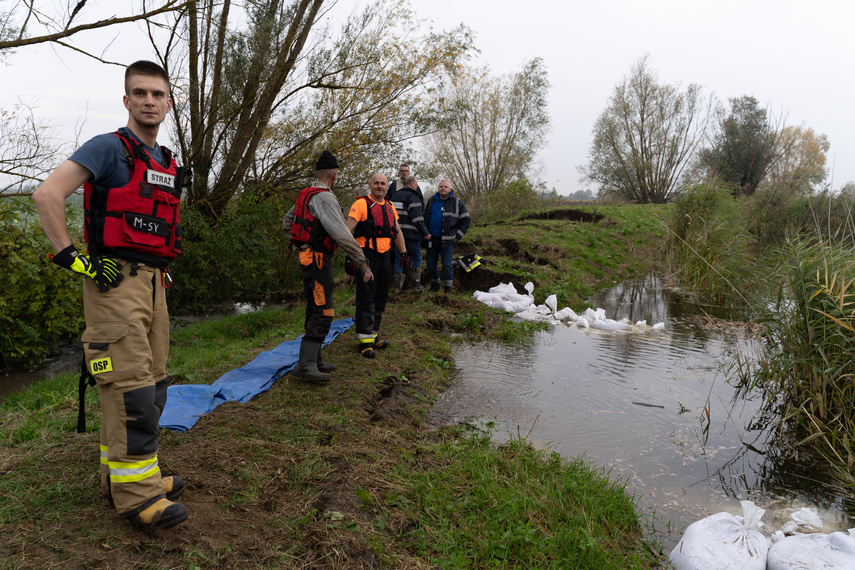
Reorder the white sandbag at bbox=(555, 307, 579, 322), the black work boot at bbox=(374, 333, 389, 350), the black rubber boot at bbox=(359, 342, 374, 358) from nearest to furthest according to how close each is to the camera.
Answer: the black rubber boot at bbox=(359, 342, 374, 358) < the black work boot at bbox=(374, 333, 389, 350) < the white sandbag at bbox=(555, 307, 579, 322)

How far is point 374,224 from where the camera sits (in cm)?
652

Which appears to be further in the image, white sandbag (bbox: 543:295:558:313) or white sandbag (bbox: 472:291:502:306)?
white sandbag (bbox: 472:291:502:306)

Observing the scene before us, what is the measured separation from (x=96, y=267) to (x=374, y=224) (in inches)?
160

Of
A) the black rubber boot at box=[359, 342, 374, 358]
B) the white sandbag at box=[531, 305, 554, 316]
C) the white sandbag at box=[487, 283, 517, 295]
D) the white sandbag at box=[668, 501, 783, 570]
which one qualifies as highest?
the white sandbag at box=[487, 283, 517, 295]

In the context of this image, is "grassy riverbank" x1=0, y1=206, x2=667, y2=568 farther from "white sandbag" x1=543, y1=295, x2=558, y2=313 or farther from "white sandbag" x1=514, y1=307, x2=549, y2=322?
"white sandbag" x1=543, y1=295, x2=558, y2=313

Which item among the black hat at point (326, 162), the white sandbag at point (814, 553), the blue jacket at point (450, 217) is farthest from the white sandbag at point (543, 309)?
the white sandbag at point (814, 553)

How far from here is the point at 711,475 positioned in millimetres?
4250

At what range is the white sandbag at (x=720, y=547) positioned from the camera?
2943mm

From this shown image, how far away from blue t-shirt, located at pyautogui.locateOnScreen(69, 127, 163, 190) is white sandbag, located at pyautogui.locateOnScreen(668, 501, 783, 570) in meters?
3.70

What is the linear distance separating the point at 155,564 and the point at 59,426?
228cm

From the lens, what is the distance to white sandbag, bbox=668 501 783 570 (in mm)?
2943

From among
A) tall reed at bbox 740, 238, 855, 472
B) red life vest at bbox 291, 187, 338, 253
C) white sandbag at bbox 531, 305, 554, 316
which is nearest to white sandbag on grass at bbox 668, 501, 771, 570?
tall reed at bbox 740, 238, 855, 472

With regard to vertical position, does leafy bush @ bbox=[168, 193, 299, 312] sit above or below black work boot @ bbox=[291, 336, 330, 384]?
above

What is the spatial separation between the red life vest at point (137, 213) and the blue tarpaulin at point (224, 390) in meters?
1.80
